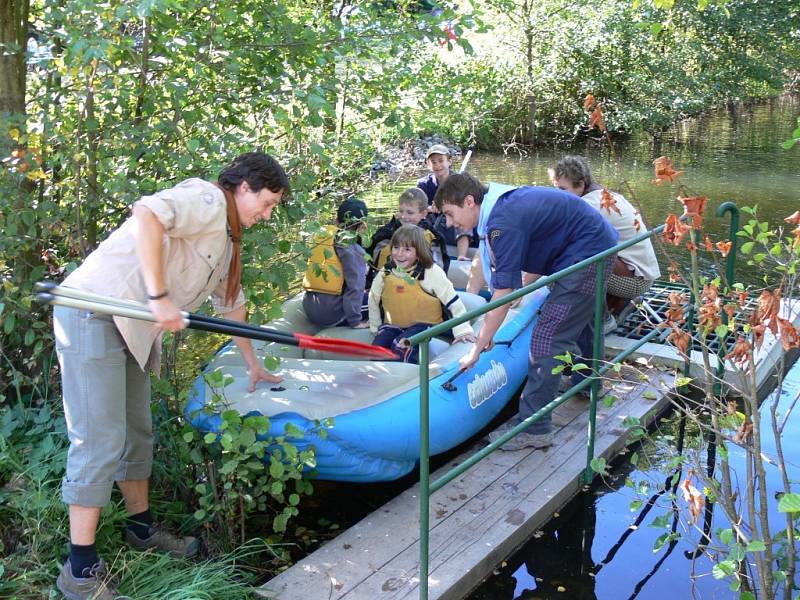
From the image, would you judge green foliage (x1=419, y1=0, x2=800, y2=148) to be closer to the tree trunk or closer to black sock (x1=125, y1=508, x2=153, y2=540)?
the tree trunk

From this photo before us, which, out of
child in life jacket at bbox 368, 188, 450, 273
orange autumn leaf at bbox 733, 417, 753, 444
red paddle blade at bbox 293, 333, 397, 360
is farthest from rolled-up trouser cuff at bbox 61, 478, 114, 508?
child in life jacket at bbox 368, 188, 450, 273

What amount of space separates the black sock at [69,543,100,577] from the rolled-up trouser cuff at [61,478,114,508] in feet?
0.56

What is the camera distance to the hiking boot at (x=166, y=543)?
316cm

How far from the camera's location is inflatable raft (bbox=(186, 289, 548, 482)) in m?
3.64

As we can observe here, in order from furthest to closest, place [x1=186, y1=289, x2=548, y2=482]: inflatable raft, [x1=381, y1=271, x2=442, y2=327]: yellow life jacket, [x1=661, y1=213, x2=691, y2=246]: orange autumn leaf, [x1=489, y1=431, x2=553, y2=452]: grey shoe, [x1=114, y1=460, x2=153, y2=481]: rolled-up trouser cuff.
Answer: [x1=381, y1=271, x2=442, y2=327]: yellow life jacket, [x1=489, y1=431, x2=553, y2=452]: grey shoe, [x1=186, y1=289, x2=548, y2=482]: inflatable raft, [x1=114, y1=460, x2=153, y2=481]: rolled-up trouser cuff, [x1=661, y1=213, x2=691, y2=246]: orange autumn leaf

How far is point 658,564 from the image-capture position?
Answer: 12.0ft

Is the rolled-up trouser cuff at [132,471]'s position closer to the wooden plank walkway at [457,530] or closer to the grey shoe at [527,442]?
the wooden plank walkway at [457,530]

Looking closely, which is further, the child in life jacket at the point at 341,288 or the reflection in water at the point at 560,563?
the child in life jacket at the point at 341,288

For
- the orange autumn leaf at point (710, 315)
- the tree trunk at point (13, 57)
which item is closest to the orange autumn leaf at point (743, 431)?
the orange autumn leaf at point (710, 315)

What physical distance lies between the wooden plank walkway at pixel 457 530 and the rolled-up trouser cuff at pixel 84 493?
69 centimetres

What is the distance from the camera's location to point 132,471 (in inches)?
122

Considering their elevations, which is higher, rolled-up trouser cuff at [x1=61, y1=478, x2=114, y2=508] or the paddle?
the paddle

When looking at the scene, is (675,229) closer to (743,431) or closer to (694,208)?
(694,208)

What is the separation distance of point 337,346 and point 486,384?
3.77 ft
